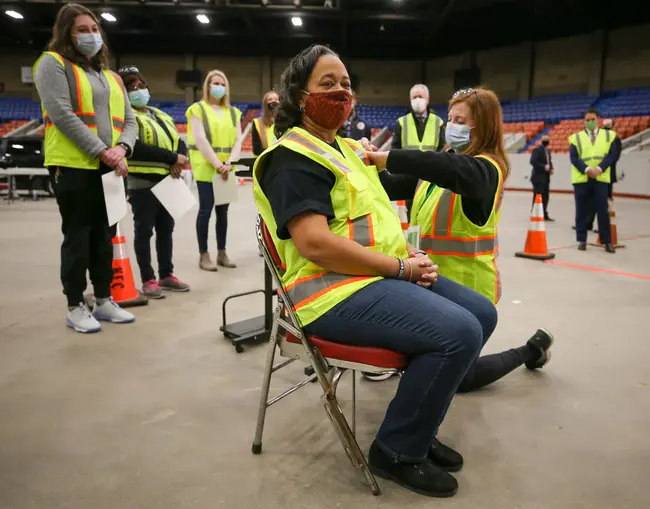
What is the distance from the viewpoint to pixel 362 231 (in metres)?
1.44

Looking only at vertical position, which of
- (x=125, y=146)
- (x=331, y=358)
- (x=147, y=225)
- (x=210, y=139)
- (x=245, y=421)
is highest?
(x=210, y=139)

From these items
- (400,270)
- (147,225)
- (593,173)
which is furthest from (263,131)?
(593,173)

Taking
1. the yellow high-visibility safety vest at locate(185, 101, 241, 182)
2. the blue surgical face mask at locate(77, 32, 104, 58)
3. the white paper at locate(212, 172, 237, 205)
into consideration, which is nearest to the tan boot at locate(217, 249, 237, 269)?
the white paper at locate(212, 172, 237, 205)

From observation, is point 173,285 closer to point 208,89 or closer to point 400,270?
point 208,89

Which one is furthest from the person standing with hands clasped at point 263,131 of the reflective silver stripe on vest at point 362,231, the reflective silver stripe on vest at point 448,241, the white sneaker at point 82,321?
the reflective silver stripe on vest at point 362,231

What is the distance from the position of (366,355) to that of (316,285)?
245 mm

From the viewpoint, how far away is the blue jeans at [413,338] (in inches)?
52.8

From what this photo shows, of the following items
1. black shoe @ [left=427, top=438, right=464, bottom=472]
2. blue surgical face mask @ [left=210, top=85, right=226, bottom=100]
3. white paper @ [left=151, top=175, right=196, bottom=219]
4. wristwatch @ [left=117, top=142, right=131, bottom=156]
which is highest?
blue surgical face mask @ [left=210, top=85, right=226, bottom=100]

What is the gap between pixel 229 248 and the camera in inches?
215

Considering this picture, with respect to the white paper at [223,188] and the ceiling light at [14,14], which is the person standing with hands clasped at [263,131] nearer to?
the white paper at [223,188]

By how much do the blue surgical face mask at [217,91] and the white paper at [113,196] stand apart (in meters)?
1.52

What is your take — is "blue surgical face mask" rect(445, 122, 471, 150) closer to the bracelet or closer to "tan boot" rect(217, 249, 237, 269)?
the bracelet

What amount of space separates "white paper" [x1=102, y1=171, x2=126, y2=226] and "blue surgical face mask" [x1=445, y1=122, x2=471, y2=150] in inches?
73.5

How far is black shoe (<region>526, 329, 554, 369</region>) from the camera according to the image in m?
2.31
